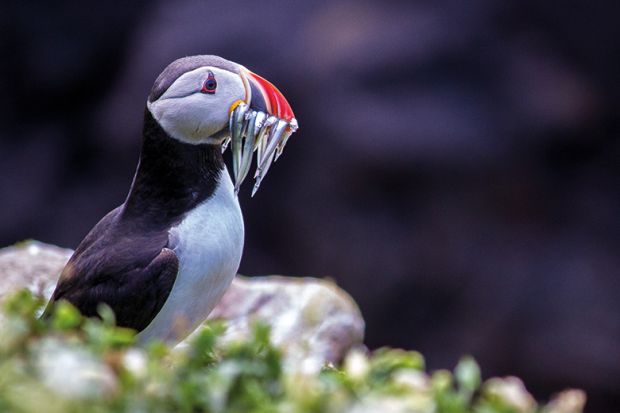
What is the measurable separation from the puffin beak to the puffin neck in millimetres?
126

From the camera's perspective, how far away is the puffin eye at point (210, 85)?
11.8 ft

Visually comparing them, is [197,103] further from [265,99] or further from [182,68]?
[265,99]

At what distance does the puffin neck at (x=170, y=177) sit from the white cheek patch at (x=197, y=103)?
0.07 m

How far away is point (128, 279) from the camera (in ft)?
11.7

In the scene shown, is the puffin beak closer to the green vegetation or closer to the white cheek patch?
the white cheek patch

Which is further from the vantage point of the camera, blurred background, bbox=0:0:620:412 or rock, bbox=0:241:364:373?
blurred background, bbox=0:0:620:412

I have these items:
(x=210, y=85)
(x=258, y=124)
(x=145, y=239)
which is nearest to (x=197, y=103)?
(x=210, y=85)

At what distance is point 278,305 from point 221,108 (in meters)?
1.85

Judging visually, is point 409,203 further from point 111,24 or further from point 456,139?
point 111,24

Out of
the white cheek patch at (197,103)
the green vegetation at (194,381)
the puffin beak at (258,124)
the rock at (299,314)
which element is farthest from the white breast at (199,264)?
the rock at (299,314)

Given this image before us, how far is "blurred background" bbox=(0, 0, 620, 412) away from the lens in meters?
8.72

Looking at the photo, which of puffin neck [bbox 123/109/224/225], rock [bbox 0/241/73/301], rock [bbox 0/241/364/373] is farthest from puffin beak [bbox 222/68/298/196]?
rock [bbox 0/241/73/301]

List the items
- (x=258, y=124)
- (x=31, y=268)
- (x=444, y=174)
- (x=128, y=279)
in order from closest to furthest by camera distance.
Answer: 1. (x=128, y=279)
2. (x=258, y=124)
3. (x=31, y=268)
4. (x=444, y=174)

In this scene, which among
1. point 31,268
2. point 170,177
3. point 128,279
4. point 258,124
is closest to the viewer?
point 128,279
